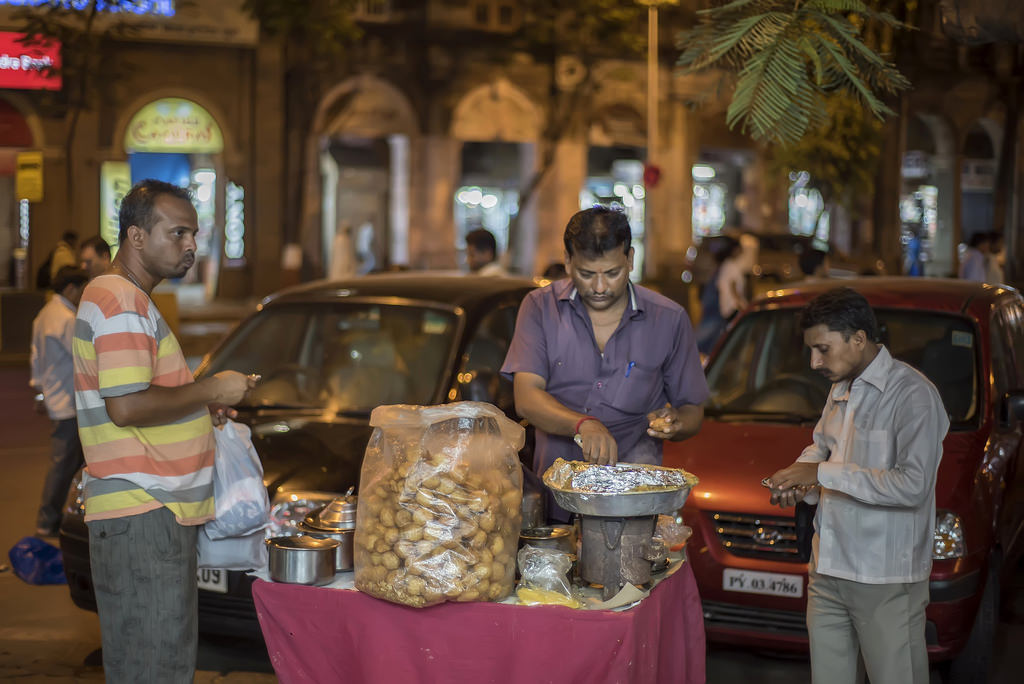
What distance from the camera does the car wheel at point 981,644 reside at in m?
5.84

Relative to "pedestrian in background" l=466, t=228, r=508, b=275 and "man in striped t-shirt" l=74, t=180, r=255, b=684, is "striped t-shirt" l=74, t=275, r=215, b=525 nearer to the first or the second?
"man in striped t-shirt" l=74, t=180, r=255, b=684

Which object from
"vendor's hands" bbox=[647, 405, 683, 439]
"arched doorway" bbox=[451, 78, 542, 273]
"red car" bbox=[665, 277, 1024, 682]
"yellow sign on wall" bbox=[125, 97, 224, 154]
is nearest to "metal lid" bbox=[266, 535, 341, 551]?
"vendor's hands" bbox=[647, 405, 683, 439]

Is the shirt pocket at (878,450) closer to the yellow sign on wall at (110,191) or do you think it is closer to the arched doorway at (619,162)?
the yellow sign on wall at (110,191)

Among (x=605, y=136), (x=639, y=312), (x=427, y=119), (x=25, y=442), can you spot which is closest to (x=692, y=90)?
(x=605, y=136)

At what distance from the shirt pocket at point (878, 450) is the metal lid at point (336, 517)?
67.3 inches

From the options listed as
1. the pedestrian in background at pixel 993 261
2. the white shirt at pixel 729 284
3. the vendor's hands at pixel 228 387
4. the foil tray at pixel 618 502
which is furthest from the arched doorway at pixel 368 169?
the foil tray at pixel 618 502

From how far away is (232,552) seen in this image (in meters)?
4.34

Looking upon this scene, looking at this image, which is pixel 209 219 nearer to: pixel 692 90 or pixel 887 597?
pixel 692 90

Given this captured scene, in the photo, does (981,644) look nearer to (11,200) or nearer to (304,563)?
(304,563)

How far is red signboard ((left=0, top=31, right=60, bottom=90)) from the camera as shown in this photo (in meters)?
23.9

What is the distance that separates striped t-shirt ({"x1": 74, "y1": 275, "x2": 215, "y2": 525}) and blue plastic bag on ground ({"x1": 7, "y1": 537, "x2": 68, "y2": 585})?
157 inches

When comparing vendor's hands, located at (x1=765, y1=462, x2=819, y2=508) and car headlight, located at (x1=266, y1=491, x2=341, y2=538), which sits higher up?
vendor's hands, located at (x1=765, y1=462, x2=819, y2=508)

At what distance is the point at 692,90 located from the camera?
34.4m

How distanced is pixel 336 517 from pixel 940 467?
3.11 meters
